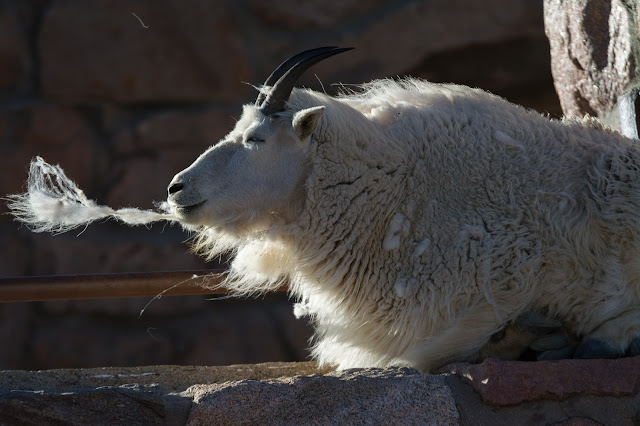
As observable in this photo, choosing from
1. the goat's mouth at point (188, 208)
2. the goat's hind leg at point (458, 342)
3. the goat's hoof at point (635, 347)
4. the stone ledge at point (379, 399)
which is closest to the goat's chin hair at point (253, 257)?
the goat's mouth at point (188, 208)

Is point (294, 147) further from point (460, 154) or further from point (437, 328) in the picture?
point (437, 328)

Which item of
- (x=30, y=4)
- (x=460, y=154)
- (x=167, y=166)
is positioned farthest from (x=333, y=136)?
(x=30, y=4)

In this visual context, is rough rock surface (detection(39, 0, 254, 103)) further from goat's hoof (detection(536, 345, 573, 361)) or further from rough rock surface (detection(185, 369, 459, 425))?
rough rock surface (detection(185, 369, 459, 425))

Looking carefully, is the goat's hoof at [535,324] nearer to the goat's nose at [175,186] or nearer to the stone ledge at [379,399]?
the stone ledge at [379,399]

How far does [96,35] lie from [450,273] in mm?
3495

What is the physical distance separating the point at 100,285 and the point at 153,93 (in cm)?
266

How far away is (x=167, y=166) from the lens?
18.2 ft

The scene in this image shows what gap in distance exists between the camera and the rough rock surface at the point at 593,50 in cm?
371

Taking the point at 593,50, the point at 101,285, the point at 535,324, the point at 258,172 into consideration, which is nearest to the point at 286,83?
the point at 258,172

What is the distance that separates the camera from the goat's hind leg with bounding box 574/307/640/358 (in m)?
2.61

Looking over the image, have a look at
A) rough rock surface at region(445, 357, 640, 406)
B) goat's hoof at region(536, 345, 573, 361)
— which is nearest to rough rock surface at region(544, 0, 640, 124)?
goat's hoof at region(536, 345, 573, 361)

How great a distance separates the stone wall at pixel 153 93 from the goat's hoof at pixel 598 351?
3.29 metres

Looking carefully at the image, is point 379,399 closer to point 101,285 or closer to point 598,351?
point 598,351

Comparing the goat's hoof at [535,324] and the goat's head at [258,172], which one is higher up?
the goat's head at [258,172]
